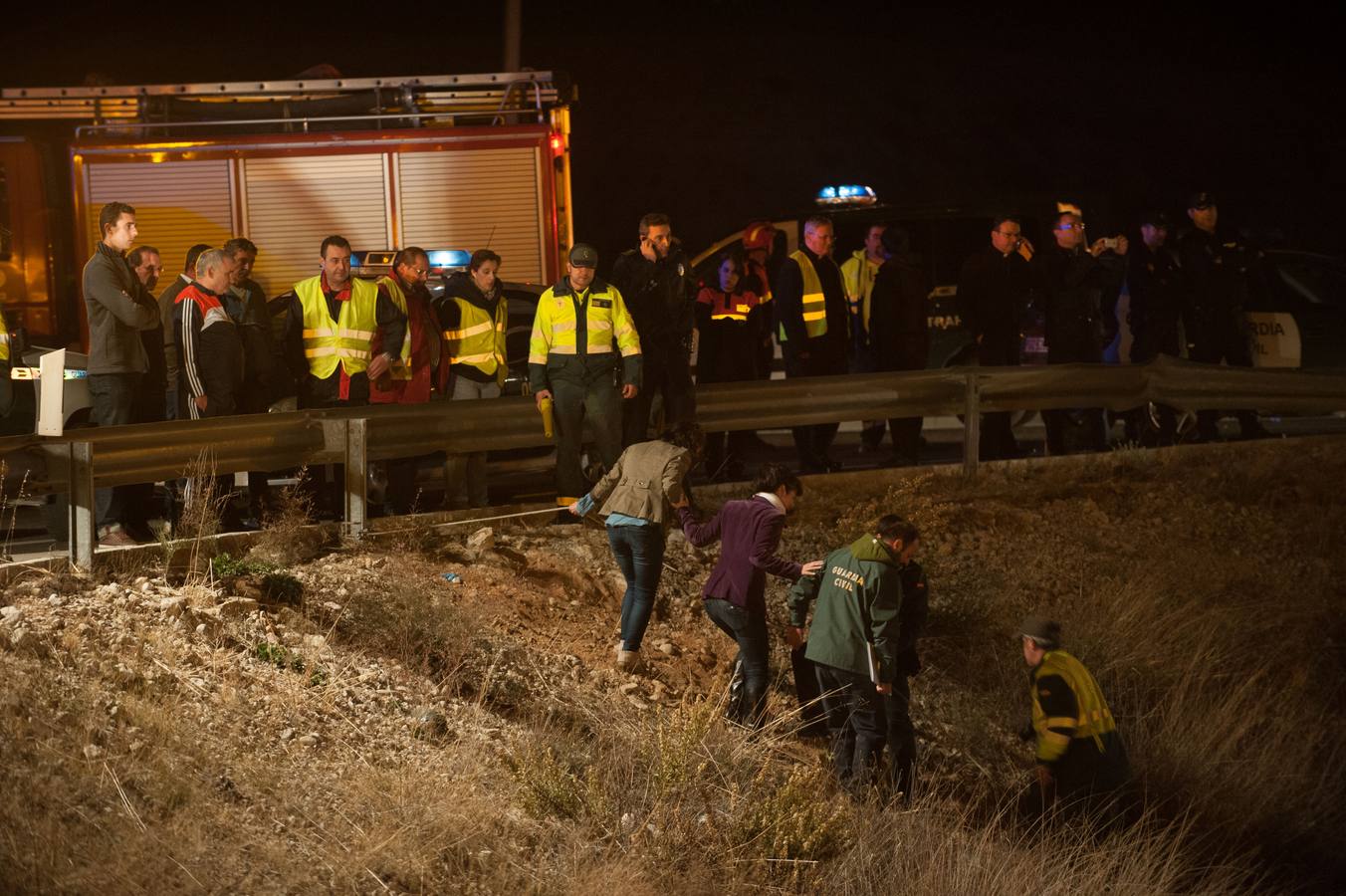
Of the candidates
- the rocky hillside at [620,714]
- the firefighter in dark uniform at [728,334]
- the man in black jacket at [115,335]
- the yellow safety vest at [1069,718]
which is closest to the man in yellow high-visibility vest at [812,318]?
the firefighter in dark uniform at [728,334]

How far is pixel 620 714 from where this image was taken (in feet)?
23.7

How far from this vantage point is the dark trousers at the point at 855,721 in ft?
23.5

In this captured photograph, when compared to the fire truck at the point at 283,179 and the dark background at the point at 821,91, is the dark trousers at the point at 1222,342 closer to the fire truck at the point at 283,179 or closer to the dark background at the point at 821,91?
the fire truck at the point at 283,179

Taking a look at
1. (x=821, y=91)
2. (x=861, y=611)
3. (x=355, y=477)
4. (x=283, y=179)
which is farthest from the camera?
(x=821, y=91)

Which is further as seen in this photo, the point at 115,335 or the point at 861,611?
the point at 115,335

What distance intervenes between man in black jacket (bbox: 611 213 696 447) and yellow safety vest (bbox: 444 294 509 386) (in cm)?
104

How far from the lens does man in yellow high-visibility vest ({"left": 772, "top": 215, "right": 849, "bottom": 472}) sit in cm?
1090

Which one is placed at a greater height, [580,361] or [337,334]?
[337,334]

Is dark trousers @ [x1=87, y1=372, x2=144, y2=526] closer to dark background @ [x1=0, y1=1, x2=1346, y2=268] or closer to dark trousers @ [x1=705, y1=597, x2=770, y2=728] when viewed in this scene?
dark trousers @ [x1=705, y1=597, x2=770, y2=728]

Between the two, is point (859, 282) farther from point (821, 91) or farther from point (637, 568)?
point (821, 91)

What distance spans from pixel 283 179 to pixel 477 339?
11.7 feet

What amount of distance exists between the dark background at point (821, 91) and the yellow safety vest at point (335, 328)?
1745 cm

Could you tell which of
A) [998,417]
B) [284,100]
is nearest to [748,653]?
[998,417]

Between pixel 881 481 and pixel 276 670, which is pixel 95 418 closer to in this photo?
pixel 276 670
